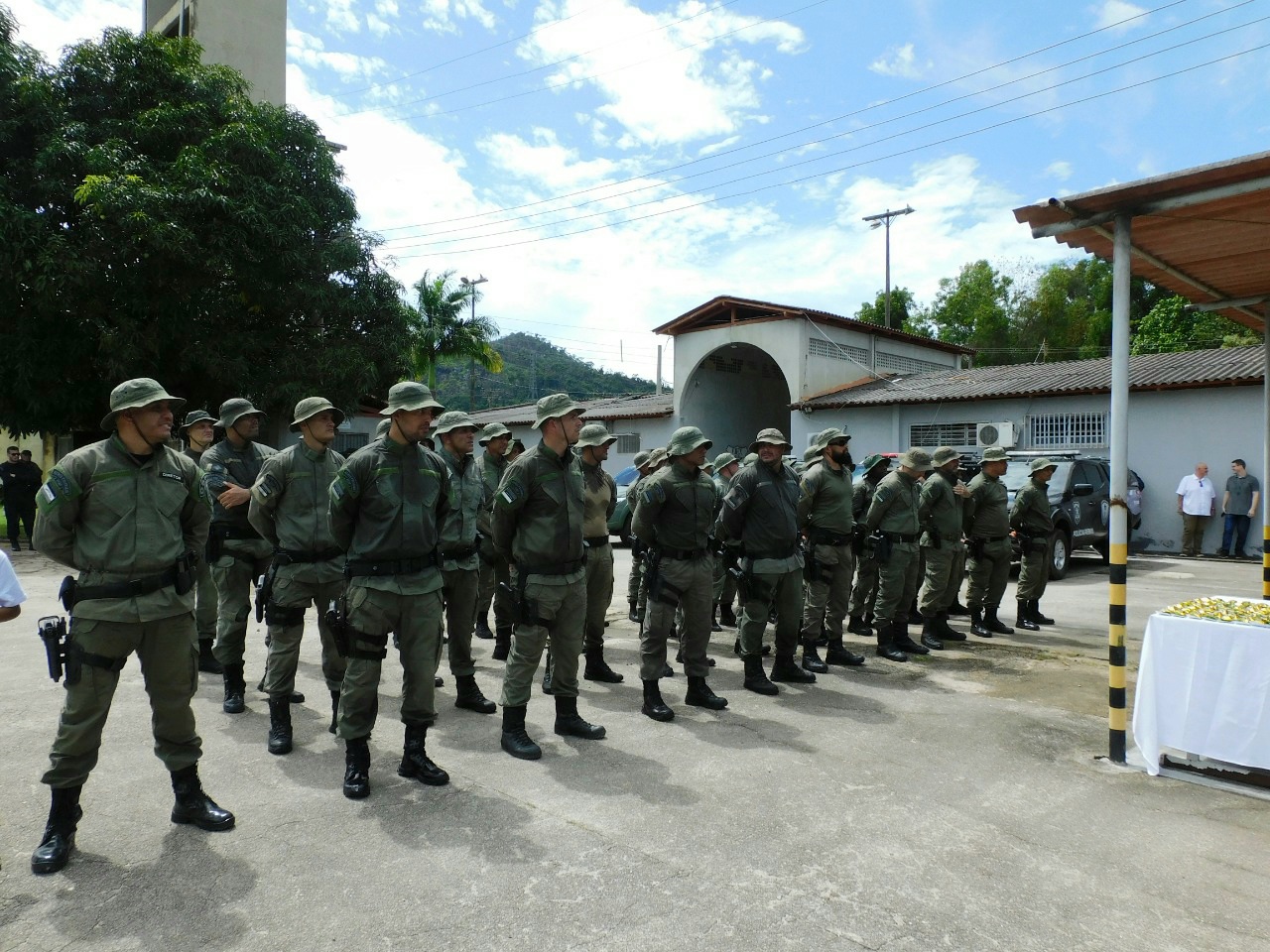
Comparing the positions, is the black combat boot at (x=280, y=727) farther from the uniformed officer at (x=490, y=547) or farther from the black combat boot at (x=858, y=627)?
the black combat boot at (x=858, y=627)

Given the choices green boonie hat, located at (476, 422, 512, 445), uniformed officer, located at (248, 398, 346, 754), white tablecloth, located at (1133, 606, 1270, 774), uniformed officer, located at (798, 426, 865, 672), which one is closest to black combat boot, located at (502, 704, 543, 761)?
uniformed officer, located at (248, 398, 346, 754)

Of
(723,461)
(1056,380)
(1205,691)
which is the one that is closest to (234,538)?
(723,461)

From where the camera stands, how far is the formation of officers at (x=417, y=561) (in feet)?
11.6

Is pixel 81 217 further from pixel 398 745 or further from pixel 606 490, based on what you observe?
pixel 398 745

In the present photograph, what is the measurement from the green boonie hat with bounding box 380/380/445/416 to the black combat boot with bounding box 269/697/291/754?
5.93 feet

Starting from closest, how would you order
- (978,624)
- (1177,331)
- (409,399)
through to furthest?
(409,399), (978,624), (1177,331)

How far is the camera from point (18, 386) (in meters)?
14.8

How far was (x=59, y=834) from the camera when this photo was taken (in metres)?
3.40

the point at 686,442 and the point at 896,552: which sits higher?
the point at 686,442

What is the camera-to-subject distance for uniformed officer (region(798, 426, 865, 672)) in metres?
6.91

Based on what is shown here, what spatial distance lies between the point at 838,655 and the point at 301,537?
4.31m

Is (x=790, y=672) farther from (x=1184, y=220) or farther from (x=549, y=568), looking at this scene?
(x=1184, y=220)

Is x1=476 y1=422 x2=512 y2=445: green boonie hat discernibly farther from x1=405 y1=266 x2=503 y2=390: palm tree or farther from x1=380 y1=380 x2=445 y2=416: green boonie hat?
x1=405 y1=266 x2=503 y2=390: palm tree

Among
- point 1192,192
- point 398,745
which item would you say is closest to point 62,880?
point 398,745
